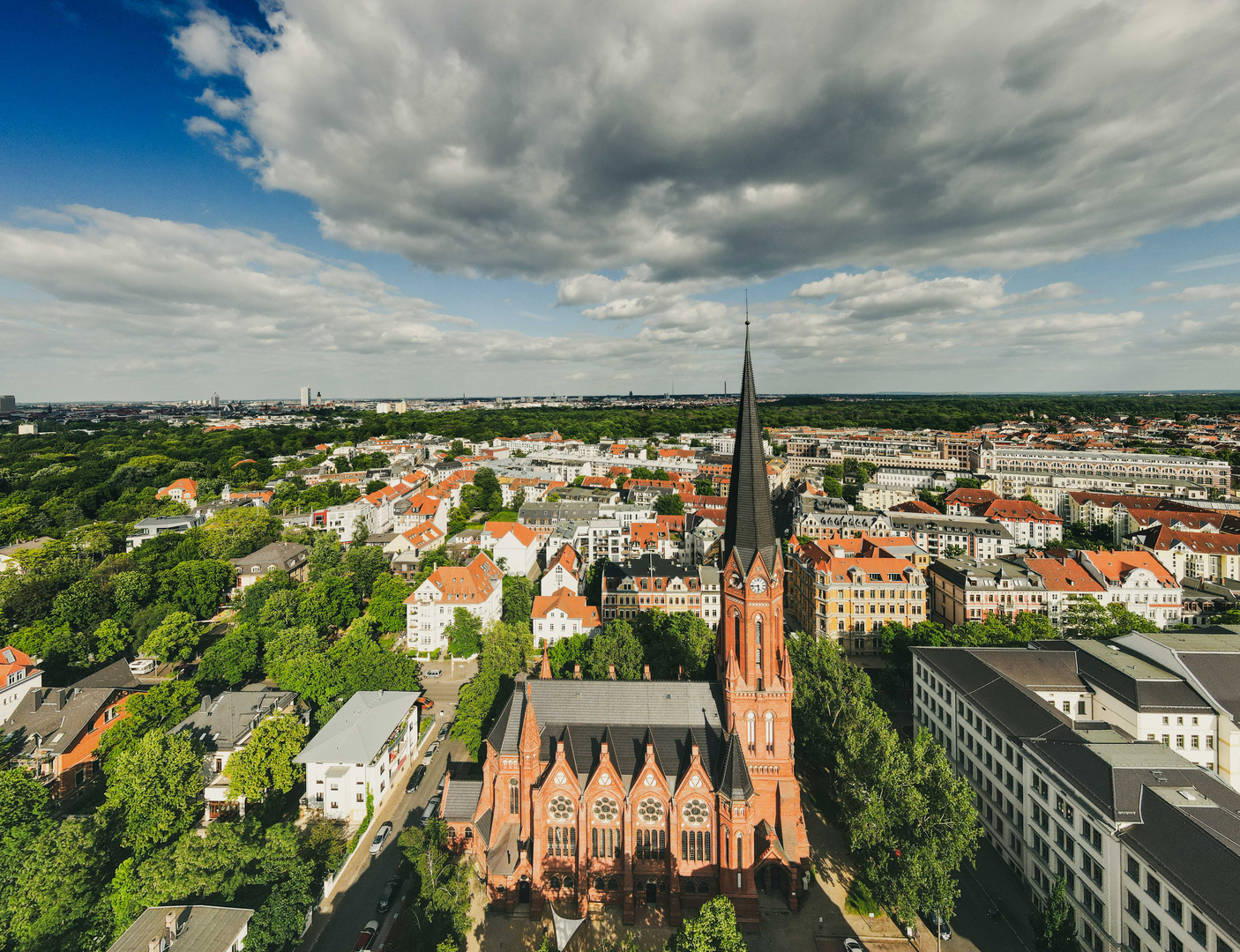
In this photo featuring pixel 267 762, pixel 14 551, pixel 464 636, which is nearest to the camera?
pixel 267 762

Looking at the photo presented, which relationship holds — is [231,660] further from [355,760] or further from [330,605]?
[355,760]

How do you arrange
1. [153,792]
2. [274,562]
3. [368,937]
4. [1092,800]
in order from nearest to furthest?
[1092,800] < [368,937] < [153,792] < [274,562]

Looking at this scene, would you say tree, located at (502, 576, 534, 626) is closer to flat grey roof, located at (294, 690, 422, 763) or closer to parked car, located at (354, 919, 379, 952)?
flat grey roof, located at (294, 690, 422, 763)

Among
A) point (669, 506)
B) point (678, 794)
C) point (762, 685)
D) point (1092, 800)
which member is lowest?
point (678, 794)

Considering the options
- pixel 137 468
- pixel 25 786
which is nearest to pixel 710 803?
pixel 25 786

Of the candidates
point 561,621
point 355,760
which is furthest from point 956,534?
point 355,760

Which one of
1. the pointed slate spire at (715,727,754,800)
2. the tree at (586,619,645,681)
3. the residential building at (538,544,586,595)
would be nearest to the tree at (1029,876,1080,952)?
the pointed slate spire at (715,727,754,800)
